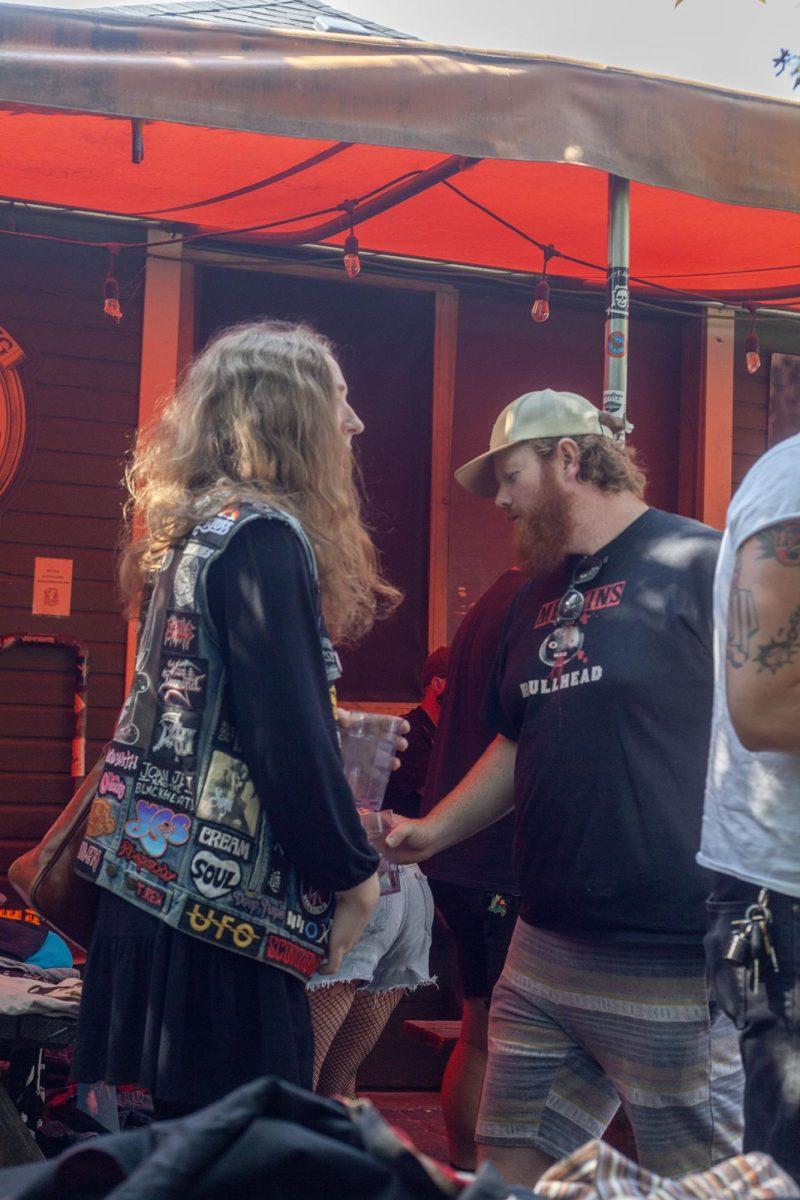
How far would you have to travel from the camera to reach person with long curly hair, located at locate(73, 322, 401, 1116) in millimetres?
2059

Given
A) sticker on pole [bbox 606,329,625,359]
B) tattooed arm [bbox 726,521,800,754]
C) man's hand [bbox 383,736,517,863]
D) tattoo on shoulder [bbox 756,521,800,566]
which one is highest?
sticker on pole [bbox 606,329,625,359]

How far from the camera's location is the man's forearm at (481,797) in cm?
309

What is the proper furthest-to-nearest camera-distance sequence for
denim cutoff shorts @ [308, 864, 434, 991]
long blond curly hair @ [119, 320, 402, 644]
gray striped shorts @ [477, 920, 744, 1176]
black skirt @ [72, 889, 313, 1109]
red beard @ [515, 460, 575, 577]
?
denim cutoff shorts @ [308, 864, 434, 991], red beard @ [515, 460, 575, 577], gray striped shorts @ [477, 920, 744, 1176], long blond curly hair @ [119, 320, 402, 644], black skirt @ [72, 889, 313, 1109]

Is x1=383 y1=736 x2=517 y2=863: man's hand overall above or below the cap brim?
below

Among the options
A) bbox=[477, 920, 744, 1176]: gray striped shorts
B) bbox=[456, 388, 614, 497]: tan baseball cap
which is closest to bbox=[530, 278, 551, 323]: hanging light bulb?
bbox=[456, 388, 614, 497]: tan baseball cap

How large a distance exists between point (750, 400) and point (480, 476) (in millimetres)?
3846

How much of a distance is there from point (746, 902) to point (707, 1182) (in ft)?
2.41

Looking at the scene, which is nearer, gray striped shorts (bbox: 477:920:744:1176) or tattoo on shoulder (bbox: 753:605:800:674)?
tattoo on shoulder (bbox: 753:605:800:674)

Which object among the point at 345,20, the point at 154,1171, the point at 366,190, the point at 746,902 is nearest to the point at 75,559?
→ the point at 366,190

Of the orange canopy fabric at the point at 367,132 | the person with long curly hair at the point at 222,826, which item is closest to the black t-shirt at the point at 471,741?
the orange canopy fabric at the point at 367,132

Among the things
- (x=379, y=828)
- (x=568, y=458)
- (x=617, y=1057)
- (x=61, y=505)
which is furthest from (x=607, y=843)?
(x=61, y=505)

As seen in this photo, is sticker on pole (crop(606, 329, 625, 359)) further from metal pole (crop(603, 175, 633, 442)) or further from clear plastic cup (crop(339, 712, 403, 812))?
clear plastic cup (crop(339, 712, 403, 812))

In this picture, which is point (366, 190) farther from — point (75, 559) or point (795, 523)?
point (795, 523)

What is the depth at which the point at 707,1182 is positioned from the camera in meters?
1.21
